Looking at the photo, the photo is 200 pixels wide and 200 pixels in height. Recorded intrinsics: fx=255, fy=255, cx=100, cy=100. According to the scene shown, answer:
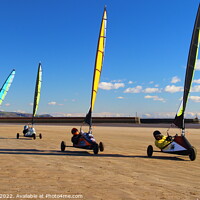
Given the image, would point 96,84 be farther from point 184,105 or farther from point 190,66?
point 190,66

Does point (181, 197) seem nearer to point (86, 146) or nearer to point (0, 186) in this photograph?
point (0, 186)

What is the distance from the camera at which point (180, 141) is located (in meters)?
11.7

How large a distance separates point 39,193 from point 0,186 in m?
1.20

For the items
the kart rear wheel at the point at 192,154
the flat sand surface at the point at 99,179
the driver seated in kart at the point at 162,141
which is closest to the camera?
the flat sand surface at the point at 99,179

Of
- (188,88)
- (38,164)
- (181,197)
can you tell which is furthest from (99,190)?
(188,88)

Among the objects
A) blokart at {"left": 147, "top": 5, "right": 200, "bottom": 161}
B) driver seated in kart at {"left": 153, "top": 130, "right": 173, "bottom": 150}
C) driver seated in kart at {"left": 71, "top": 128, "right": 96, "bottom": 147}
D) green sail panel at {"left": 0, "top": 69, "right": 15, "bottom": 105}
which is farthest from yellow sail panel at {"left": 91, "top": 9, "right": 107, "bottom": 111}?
green sail panel at {"left": 0, "top": 69, "right": 15, "bottom": 105}

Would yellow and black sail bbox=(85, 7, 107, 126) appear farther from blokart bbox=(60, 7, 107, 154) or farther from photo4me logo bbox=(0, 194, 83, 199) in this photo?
photo4me logo bbox=(0, 194, 83, 199)

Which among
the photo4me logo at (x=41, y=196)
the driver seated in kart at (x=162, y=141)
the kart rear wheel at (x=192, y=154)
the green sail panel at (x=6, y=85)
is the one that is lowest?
the photo4me logo at (x=41, y=196)

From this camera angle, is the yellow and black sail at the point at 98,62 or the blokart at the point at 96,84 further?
the yellow and black sail at the point at 98,62

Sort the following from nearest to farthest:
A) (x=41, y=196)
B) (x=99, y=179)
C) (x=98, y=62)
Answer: (x=41, y=196) → (x=99, y=179) → (x=98, y=62)

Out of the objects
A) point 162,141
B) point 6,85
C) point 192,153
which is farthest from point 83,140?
point 6,85

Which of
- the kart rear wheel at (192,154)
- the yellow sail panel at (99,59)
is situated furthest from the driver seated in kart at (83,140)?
the kart rear wheel at (192,154)

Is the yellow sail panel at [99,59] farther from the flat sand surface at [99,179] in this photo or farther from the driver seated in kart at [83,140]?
the flat sand surface at [99,179]

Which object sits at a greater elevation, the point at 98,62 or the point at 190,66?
the point at 98,62
